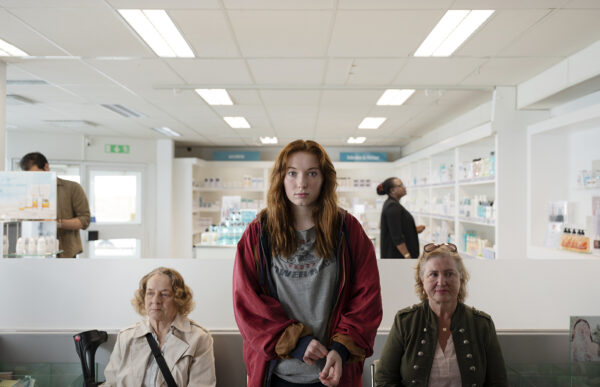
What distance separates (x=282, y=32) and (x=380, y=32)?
73 cm

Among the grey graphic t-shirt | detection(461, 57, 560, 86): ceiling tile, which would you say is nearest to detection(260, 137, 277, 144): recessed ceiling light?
detection(461, 57, 560, 86): ceiling tile

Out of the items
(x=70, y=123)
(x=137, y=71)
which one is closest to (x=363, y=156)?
(x=70, y=123)

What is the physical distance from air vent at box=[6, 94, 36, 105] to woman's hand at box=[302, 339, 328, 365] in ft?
18.4

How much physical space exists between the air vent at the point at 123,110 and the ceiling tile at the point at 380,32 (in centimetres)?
366

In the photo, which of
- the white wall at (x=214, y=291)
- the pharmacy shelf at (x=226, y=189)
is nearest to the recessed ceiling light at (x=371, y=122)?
the pharmacy shelf at (x=226, y=189)

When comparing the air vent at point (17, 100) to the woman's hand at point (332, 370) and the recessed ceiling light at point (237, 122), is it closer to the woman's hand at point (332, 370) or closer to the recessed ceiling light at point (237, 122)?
the recessed ceiling light at point (237, 122)

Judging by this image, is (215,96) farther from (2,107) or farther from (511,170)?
(511,170)

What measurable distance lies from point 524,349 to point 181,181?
7.82 m

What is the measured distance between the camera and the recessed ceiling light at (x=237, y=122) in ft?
21.6

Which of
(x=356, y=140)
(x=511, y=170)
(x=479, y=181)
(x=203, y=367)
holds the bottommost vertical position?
(x=203, y=367)

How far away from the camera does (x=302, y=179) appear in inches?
60.1

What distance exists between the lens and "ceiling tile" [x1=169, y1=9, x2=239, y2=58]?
2.86 metres

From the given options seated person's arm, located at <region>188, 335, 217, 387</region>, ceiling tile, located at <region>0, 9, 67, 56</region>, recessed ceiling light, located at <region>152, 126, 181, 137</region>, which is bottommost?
seated person's arm, located at <region>188, 335, 217, 387</region>

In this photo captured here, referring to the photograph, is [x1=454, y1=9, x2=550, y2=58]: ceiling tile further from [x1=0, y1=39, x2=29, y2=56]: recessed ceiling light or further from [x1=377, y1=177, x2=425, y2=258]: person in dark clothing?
[x1=0, y1=39, x2=29, y2=56]: recessed ceiling light
